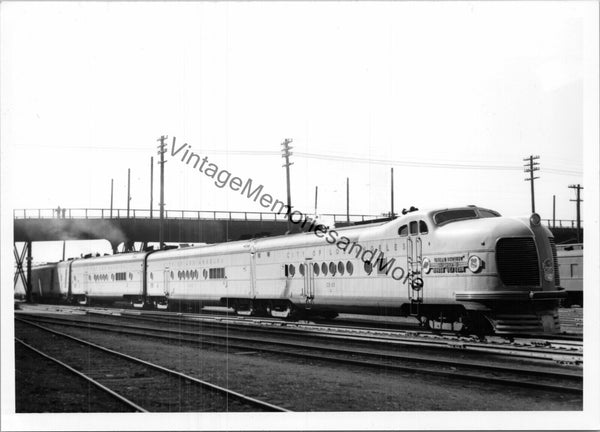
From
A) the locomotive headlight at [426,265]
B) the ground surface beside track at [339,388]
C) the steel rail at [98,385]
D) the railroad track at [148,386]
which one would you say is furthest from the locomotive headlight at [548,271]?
the steel rail at [98,385]

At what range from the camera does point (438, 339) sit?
50.3 ft

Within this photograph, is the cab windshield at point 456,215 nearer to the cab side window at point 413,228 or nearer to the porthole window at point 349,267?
the cab side window at point 413,228

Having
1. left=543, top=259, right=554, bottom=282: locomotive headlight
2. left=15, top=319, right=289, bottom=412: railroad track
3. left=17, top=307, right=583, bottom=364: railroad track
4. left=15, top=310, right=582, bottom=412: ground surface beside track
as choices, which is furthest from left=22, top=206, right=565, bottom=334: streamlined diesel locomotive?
left=15, top=319, right=289, bottom=412: railroad track

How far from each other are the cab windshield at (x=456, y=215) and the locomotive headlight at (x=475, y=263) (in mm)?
1492

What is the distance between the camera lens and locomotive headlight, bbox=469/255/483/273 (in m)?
14.5

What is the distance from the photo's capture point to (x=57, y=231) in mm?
36062

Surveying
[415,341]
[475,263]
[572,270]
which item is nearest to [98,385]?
[415,341]

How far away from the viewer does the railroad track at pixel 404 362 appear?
1053 cm

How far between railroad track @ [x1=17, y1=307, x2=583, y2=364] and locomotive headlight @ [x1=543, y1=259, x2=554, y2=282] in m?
1.46

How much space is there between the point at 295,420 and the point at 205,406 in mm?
1647

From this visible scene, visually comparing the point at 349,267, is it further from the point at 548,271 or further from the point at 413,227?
the point at 548,271

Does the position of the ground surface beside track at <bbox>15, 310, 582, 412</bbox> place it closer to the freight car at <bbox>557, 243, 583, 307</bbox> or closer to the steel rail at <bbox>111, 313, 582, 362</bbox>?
the steel rail at <bbox>111, 313, 582, 362</bbox>

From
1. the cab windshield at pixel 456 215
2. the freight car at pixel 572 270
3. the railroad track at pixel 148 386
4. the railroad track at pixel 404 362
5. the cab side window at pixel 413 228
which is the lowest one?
the railroad track at pixel 148 386

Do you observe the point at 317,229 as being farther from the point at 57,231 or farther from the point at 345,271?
the point at 57,231
